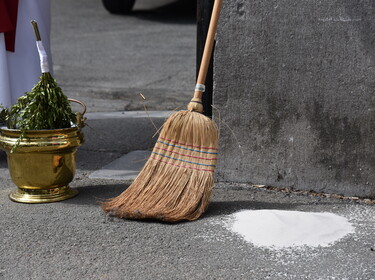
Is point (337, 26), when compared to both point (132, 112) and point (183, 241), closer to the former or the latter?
point (183, 241)

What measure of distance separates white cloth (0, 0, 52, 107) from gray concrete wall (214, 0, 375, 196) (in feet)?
4.24

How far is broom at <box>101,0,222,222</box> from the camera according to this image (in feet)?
11.8

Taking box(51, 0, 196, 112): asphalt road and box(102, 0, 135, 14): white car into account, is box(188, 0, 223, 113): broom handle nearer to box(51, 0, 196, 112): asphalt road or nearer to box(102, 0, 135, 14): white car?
box(51, 0, 196, 112): asphalt road

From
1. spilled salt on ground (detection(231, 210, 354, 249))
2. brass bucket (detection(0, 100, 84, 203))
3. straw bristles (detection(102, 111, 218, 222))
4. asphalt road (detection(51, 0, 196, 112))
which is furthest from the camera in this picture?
asphalt road (detection(51, 0, 196, 112))

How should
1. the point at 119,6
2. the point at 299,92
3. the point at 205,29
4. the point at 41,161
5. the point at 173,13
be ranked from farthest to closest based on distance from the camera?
the point at 173,13 → the point at 119,6 → the point at 205,29 → the point at 299,92 → the point at 41,161

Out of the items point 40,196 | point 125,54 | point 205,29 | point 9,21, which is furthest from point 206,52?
point 125,54

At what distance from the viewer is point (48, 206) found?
383cm

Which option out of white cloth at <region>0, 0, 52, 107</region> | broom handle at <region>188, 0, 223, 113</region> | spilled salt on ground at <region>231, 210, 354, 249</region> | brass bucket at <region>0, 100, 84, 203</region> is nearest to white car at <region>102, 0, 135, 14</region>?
white cloth at <region>0, 0, 52, 107</region>

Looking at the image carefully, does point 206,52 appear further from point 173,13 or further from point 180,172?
point 173,13

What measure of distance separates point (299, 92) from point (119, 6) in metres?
8.66

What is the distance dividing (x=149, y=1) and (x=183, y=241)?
1109 cm

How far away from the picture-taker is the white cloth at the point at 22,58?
14.7 ft

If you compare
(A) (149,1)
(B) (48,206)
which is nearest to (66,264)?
(B) (48,206)

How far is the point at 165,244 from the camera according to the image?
129 inches
